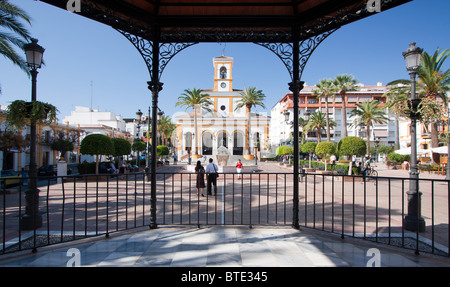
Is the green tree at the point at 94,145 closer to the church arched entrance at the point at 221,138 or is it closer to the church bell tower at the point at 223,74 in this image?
the church arched entrance at the point at 221,138

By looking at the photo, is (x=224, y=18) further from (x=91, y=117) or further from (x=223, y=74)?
(x=91, y=117)

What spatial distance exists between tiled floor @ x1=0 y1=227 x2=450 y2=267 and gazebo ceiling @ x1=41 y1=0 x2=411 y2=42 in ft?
13.8

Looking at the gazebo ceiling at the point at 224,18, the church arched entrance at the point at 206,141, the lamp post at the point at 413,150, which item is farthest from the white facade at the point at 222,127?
the gazebo ceiling at the point at 224,18

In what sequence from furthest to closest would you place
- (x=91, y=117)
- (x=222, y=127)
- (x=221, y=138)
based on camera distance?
(x=91, y=117)
(x=221, y=138)
(x=222, y=127)

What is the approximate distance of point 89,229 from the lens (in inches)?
209

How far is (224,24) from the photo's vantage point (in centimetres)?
496

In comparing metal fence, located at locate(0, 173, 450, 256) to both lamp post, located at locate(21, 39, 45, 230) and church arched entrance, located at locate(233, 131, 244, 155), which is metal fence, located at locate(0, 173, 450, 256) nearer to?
lamp post, located at locate(21, 39, 45, 230)

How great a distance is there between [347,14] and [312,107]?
60.1 meters

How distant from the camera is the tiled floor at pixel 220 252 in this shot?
3330mm

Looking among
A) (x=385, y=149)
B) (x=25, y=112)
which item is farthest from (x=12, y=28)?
(x=385, y=149)

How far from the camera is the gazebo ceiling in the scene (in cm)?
457

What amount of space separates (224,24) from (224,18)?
115 mm

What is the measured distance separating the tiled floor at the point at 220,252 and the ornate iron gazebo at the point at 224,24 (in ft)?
2.48
